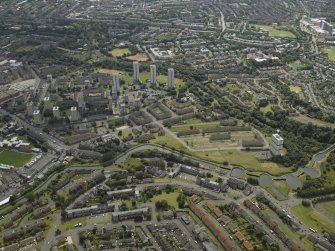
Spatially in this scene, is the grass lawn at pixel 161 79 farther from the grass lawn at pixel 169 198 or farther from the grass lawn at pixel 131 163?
the grass lawn at pixel 169 198

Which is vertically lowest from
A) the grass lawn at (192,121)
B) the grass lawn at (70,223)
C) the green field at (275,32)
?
the grass lawn at (70,223)

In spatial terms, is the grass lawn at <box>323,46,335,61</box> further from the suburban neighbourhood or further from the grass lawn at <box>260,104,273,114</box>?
the grass lawn at <box>260,104,273,114</box>

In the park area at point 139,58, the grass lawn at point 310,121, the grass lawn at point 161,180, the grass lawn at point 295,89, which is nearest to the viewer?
the grass lawn at point 161,180

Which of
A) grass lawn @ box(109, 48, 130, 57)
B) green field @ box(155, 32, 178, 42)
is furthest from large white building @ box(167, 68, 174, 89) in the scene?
green field @ box(155, 32, 178, 42)

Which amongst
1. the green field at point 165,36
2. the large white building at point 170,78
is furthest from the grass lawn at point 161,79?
the green field at point 165,36

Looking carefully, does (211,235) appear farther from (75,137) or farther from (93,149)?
(75,137)

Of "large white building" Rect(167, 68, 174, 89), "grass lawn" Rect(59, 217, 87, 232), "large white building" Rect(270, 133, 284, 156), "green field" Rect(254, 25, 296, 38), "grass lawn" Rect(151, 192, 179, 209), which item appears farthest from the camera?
"green field" Rect(254, 25, 296, 38)
